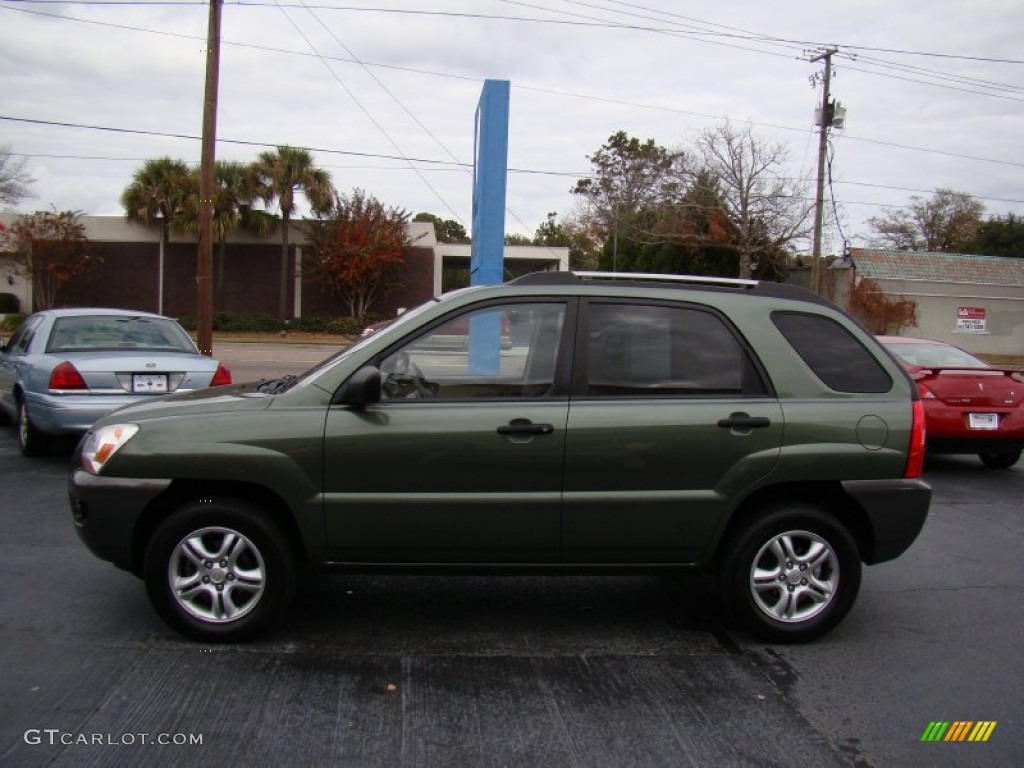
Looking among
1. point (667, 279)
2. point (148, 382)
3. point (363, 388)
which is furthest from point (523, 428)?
point (148, 382)

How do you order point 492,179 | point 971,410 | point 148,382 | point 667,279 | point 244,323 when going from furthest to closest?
point 244,323, point 492,179, point 971,410, point 148,382, point 667,279

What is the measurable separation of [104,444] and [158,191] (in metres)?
35.2

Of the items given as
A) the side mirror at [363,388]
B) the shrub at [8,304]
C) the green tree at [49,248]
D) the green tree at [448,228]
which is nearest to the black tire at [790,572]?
the side mirror at [363,388]

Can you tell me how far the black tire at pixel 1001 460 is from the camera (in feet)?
31.4

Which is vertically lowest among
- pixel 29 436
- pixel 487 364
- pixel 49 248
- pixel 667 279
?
pixel 29 436

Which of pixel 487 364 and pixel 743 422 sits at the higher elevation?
pixel 487 364

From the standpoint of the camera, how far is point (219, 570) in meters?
4.11

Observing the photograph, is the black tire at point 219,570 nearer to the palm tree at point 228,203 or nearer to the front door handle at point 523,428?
the front door handle at point 523,428

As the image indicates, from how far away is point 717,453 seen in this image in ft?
13.6

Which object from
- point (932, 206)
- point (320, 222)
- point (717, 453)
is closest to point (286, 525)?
point (717, 453)

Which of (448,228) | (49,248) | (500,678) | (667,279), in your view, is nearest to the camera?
(500,678)

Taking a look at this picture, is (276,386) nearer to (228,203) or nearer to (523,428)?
(523,428)

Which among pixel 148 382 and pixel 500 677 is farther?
pixel 148 382

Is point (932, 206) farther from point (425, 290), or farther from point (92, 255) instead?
point (92, 255)
